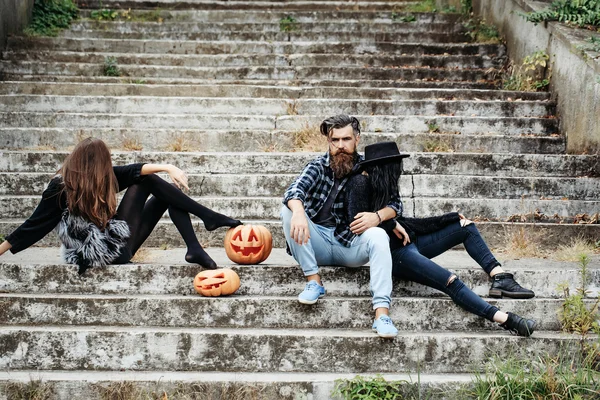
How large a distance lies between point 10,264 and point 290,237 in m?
1.92

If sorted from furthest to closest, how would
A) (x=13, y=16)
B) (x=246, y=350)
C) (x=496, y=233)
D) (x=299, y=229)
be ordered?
(x=13, y=16) → (x=496, y=233) → (x=299, y=229) → (x=246, y=350)

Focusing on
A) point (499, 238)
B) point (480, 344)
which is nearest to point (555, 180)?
point (499, 238)

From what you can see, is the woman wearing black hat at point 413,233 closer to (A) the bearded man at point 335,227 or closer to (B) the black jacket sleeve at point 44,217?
(A) the bearded man at point 335,227

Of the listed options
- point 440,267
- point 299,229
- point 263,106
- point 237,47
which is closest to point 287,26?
point 237,47

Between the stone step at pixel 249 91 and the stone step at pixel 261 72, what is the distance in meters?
0.73

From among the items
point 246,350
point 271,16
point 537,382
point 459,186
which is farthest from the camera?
point 271,16

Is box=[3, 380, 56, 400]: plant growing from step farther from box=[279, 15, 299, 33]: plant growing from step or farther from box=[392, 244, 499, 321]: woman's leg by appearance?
box=[279, 15, 299, 33]: plant growing from step

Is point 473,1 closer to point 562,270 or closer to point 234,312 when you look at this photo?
point 562,270

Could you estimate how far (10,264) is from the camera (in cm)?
481

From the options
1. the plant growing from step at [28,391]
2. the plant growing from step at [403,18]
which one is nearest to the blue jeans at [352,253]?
the plant growing from step at [28,391]

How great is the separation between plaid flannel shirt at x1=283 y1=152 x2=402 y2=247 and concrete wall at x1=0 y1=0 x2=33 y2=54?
21.6 ft

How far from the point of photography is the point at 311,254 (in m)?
4.56

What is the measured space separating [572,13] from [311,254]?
551cm

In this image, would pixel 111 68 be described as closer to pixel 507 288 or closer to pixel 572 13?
pixel 572 13
